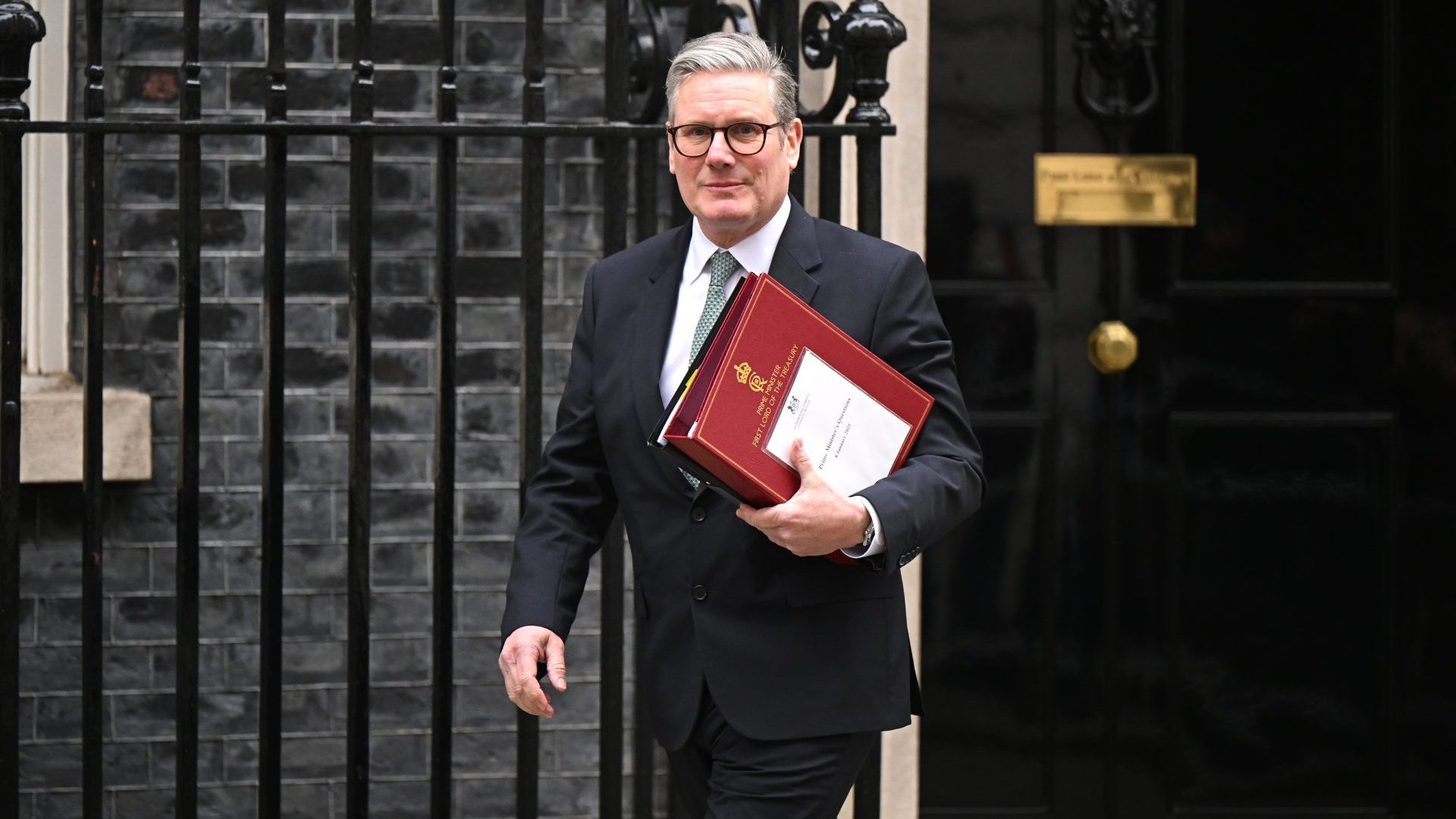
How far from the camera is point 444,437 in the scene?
3334 mm

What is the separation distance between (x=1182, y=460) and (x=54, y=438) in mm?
2876

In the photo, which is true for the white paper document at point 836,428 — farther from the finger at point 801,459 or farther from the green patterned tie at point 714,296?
the green patterned tie at point 714,296

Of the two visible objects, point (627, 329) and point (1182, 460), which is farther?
point (1182, 460)

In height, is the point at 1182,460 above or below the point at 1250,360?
below

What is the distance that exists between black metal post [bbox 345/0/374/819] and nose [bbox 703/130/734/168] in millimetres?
1074

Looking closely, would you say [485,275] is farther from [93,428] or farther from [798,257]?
[798,257]

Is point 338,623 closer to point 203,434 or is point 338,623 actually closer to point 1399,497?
point 203,434

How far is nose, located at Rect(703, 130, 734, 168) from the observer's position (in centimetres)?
243

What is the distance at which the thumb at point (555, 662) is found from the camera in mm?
2457

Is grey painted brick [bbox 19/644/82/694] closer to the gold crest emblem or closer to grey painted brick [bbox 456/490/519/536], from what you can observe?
grey painted brick [bbox 456/490/519/536]

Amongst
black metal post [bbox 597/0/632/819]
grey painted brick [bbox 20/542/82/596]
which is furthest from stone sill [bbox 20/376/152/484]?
black metal post [bbox 597/0/632/819]

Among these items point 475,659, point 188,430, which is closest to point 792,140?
point 188,430

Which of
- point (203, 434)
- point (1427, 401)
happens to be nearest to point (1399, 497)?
point (1427, 401)

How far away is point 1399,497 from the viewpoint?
4324 mm
